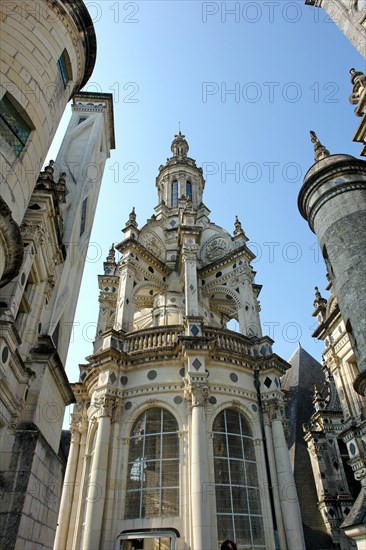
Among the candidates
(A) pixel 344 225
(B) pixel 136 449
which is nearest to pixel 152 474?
(B) pixel 136 449

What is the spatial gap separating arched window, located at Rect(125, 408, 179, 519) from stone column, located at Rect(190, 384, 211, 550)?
0.94 metres

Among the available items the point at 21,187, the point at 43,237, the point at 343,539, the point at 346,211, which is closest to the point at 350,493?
the point at 343,539

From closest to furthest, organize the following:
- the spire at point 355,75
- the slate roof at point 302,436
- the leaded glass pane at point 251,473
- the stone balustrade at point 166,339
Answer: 1. the spire at point 355,75
2. the leaded glass pane at point 251,473
3. the stone balustrade at point 166,339
4. the slate roof at point 302,436

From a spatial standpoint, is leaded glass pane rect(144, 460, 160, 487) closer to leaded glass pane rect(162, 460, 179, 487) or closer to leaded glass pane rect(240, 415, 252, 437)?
leaded glass pane rect(162, 460, 179, 487)

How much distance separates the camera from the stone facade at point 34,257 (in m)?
7.27

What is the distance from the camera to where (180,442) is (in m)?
15.4

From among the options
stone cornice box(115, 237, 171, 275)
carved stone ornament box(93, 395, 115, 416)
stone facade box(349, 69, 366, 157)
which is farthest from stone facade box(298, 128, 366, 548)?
stone cornice box(115, 237, 171, 275)

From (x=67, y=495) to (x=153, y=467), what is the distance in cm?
430

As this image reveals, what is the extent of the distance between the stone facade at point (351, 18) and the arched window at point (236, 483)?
529 inches

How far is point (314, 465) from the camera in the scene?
21.7 m

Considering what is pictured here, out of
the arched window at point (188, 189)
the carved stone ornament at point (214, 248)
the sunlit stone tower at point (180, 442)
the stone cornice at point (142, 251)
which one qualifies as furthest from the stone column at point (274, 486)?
the arched window at point (188, 189)

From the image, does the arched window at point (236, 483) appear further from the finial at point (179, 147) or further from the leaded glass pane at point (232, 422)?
the finial at point (179, 147)

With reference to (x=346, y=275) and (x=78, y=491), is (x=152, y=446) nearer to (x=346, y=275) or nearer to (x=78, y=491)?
(x=78, y=491)

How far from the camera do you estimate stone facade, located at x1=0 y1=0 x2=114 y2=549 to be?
7.27 metres
